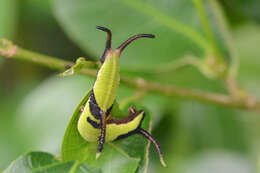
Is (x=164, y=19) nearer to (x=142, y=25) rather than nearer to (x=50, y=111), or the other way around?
(x=142, y=25)

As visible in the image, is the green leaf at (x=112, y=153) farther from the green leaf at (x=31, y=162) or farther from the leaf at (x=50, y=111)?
the leaf at (x=50, y=111)

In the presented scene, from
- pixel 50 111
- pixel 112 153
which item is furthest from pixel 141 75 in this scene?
pixel 112 153

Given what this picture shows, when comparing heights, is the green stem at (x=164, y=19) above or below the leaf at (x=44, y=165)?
above

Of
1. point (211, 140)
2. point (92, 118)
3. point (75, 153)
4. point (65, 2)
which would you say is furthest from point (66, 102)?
point (92, 118)

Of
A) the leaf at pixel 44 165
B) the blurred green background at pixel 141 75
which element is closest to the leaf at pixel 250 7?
the blurred green background at pixel 141 75

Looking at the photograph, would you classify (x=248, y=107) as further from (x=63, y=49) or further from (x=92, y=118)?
(x=63, y=49)

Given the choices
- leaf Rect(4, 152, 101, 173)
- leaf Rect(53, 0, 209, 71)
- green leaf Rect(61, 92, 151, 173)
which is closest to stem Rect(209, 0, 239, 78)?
leaf Rect(53, 0, 209, 71)
